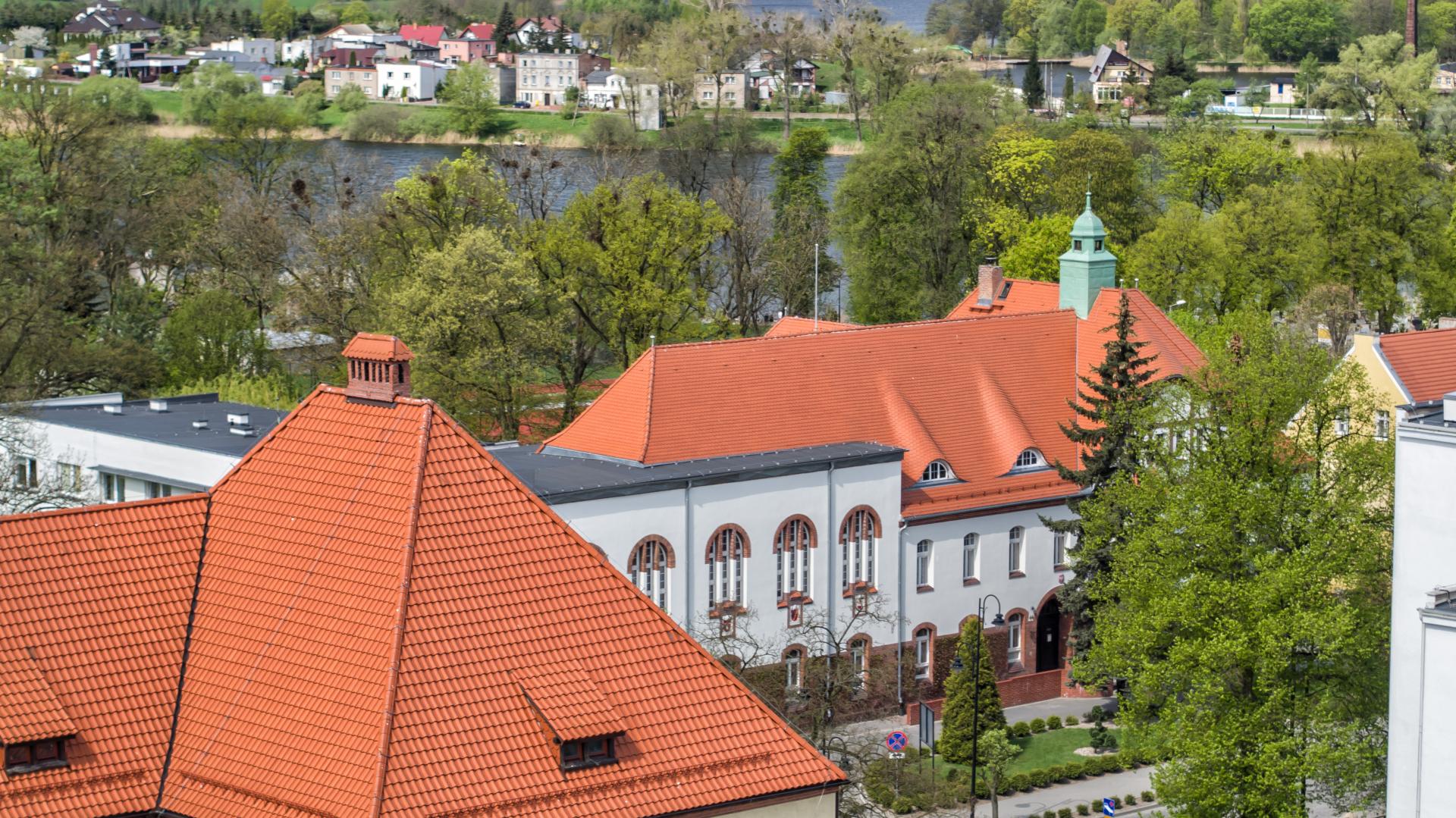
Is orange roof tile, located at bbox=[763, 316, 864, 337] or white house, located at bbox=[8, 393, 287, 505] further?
orange roof tile, located at bbox=[763, 316, 864, 337]

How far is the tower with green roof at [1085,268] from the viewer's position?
6256 cm

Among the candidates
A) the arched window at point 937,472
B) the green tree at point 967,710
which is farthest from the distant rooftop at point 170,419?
the green tree at point 967,710

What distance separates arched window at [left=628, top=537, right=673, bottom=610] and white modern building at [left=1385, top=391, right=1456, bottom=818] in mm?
16260

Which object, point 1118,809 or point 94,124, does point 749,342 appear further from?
point 94,124

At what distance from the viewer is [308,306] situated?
238 feet

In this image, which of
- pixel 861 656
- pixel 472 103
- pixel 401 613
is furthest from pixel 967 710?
pixel 472 103

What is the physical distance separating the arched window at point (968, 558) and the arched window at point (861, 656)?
11.0 feet

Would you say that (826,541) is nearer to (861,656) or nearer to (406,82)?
(861,656)

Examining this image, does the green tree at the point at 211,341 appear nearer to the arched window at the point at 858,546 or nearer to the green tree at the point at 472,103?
the arched window at the point at 858,546

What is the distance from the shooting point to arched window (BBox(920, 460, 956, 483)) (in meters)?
55.4

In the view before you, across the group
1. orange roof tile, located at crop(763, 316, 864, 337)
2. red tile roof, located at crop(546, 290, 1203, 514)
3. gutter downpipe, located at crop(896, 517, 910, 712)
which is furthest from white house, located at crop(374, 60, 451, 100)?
gutter downpipe, located at crop(896, 517, 910, 712)

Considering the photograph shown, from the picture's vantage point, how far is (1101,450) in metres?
55.0

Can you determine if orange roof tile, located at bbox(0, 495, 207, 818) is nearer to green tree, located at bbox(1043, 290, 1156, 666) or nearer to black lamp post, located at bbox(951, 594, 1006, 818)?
black lamp post, located at bbox(951, 594, 1006, 818)

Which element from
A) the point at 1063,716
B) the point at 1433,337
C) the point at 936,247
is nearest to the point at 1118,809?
the point at 1063,716
